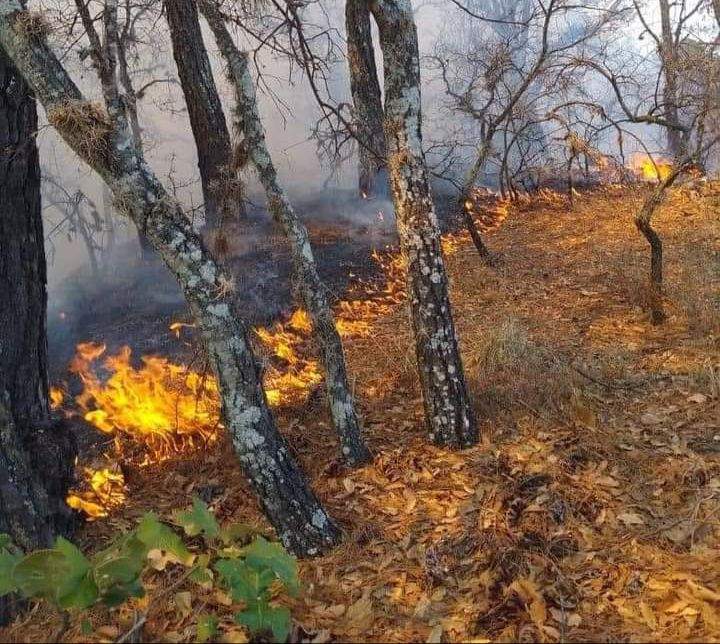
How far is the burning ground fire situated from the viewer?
517 centimetres

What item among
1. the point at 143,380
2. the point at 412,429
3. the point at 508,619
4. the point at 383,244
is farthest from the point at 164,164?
the point at 508,619

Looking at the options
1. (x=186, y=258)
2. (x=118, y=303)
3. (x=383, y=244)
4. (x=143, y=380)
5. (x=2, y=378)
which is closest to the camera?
(x=186, y=258)

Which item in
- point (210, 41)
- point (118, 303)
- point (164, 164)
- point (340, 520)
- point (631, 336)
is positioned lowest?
point (340, 520)

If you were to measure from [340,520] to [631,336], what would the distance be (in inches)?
178

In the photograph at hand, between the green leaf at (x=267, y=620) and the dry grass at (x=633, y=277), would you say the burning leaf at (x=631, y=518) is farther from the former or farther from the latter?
Answer: the dry grass at (x=633, y=277)

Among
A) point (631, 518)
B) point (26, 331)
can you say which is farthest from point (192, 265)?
point (631, 518)

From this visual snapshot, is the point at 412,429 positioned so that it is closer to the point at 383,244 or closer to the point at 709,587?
the point at 709,587

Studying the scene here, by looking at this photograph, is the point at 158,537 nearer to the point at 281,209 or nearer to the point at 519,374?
the point at 281,209

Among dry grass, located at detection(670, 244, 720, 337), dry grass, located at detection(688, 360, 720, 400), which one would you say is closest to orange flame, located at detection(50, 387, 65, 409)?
dry grass, located at detection(688, 360, 720, 400)

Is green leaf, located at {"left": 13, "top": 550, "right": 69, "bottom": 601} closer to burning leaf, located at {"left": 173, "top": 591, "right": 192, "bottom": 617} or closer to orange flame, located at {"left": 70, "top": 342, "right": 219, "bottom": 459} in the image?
burning leaf, located at {"left": 173, "top": 591, "right": 192, "bottom": 617}

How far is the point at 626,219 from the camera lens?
38.6 feet

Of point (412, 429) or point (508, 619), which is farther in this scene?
Answer: point (412, 429)

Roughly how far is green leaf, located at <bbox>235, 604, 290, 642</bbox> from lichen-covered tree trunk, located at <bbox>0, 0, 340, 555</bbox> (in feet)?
4.78

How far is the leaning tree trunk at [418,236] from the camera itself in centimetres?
438
